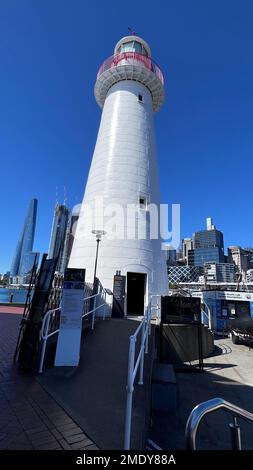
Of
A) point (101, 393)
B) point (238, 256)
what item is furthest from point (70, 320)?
point (238, 256)

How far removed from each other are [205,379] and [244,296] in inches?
443

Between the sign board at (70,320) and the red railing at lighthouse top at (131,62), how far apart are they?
1460cm

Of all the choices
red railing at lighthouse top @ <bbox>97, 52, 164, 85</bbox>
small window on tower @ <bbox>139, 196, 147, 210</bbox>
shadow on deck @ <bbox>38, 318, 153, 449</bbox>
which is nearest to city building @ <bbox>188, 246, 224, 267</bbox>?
red railing at lighthouse top @ <bbox>97, 52, 164, 85</bbox>

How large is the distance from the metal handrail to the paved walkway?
117 cm

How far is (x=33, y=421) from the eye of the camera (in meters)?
2.90

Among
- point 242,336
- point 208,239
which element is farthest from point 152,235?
Result: point 208,239

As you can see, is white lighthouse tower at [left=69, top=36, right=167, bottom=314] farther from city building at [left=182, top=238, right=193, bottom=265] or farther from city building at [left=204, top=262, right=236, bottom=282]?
city building at [left=182, top=238, right=193, bottom=265]

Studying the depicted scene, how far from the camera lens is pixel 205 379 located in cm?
806

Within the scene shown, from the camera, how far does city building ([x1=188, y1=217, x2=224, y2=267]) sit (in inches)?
5605

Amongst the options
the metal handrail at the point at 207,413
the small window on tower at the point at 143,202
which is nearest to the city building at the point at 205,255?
the small window on tower at the point at 143,202

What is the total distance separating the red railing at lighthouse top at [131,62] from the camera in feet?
49.2

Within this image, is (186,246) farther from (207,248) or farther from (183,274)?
(183,274)

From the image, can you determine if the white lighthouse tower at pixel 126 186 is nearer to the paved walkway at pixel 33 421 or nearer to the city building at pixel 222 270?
the paved walkway at pixel 33 421

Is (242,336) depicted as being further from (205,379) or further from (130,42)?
(130,42)
